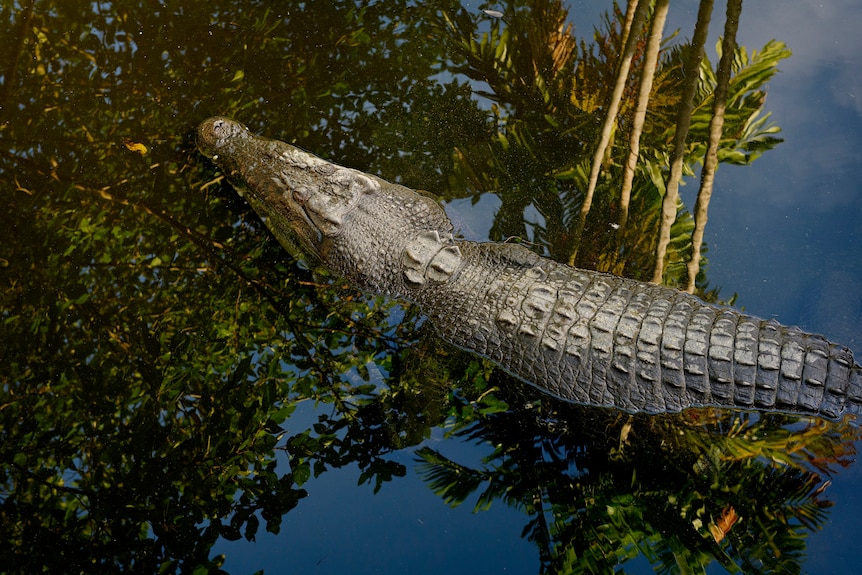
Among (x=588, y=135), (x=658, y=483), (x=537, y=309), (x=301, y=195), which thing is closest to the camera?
(x=658, y=483)

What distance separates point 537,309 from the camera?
2352mm

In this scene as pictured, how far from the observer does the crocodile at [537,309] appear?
209 cm

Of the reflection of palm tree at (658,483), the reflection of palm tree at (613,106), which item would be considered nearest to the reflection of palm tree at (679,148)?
the reflection of palm tree at (613,106)

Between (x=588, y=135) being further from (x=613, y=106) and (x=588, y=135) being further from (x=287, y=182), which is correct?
(x=287, y=182)

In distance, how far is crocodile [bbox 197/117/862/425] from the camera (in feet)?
6.86

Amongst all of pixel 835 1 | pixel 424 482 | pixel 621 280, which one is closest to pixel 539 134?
pixel 621 280

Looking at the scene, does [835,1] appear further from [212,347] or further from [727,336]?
[212,347]

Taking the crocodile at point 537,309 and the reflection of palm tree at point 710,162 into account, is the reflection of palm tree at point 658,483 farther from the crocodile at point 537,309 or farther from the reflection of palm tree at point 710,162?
the reflection of palm tree at point 710,162

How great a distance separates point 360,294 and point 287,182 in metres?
0.76

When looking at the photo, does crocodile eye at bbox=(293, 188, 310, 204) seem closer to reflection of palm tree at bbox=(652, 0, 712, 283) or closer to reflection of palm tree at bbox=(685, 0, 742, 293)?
reflection of palm tree at bbox=(652, 0, 712, 283)

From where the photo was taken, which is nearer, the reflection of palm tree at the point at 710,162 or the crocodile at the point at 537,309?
the crocodile at the point at 537,309

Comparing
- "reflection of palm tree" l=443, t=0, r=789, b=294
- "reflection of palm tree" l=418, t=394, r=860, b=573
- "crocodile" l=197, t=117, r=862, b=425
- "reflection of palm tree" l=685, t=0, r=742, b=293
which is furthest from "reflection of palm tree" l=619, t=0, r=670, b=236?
"reflection of palm tree" l=418, t=394, r=860, b=573

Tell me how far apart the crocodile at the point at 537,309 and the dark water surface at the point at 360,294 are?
0.12 meters

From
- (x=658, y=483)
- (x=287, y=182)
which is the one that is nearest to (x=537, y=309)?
(x=658, y=483)
